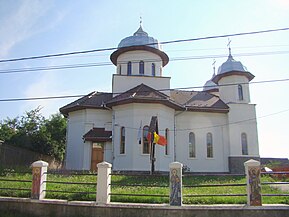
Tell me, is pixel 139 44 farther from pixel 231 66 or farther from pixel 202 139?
pixel 202 139

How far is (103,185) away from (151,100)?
9.77 metres

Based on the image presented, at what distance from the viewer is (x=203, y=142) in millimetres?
21781

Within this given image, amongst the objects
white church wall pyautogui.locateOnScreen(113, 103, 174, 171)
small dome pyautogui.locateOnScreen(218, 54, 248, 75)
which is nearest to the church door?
white church wall pyautogui.locateOnScreen(113, 103, 174, 171)

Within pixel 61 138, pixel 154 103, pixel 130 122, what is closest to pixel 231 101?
pixel 154 103

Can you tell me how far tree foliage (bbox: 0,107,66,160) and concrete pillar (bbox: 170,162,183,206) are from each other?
20.9 metres

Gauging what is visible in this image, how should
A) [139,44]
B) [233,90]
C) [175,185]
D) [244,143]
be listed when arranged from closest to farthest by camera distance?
1. [175,185]
2. [244,143]
3. [139,44]
4. [233,90]

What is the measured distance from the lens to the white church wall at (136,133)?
18.2 metres

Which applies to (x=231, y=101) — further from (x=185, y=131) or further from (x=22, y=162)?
(x=22, y=162)

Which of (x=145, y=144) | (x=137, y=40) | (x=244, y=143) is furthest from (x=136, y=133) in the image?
(x=244, y=143)

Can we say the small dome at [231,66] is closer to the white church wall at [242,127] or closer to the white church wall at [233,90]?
the white church wall at [233,90]

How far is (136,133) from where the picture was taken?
18.6 m

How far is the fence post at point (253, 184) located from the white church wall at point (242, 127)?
13.1 m

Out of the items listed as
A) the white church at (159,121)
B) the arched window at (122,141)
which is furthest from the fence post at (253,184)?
the arched window at (122,141)

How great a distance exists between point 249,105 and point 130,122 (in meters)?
9.88
